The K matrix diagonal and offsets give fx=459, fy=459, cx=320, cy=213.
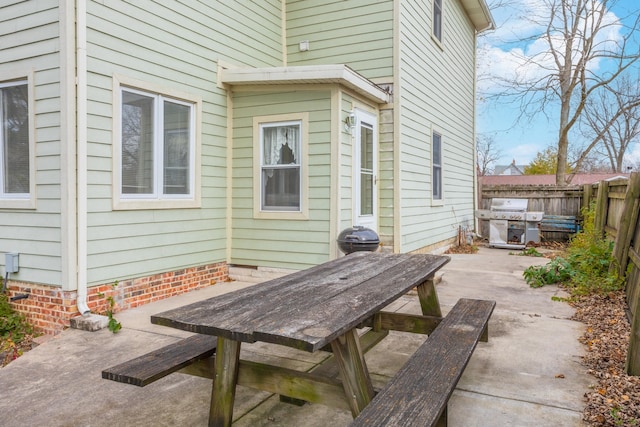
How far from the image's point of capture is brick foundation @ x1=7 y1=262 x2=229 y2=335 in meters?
4.52

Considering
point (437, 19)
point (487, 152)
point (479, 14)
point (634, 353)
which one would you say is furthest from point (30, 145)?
point (487, 152)

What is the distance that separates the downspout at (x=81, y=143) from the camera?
4492mm

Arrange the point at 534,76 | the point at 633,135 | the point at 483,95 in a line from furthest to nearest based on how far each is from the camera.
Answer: the point at 633,135 < the point at 483,95 < the point at 534,76

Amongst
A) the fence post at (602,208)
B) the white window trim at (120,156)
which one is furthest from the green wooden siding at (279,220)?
the fence post at (602,208)

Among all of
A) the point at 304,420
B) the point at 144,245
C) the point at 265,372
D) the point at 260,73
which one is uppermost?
the point at 260,73

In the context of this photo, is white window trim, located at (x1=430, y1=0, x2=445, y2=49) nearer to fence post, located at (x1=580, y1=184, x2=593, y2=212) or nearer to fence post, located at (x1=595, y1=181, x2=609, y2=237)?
fence post, located at (x1=595, y1=181, x2=609, y2=237)

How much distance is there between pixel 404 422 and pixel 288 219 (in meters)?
4.75

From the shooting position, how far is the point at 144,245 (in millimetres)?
5297

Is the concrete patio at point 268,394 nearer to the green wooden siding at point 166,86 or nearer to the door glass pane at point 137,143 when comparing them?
the green wooden siding at point 166,86

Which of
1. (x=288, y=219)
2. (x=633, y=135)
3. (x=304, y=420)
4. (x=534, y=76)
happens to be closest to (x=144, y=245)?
(x=288, y=219)

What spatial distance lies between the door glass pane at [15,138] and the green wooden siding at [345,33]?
4376 mm

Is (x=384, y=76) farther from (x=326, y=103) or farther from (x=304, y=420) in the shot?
(x=304, y=420)

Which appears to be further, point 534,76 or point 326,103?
point 534,76

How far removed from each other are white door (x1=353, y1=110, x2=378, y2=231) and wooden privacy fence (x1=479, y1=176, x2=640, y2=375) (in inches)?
126
